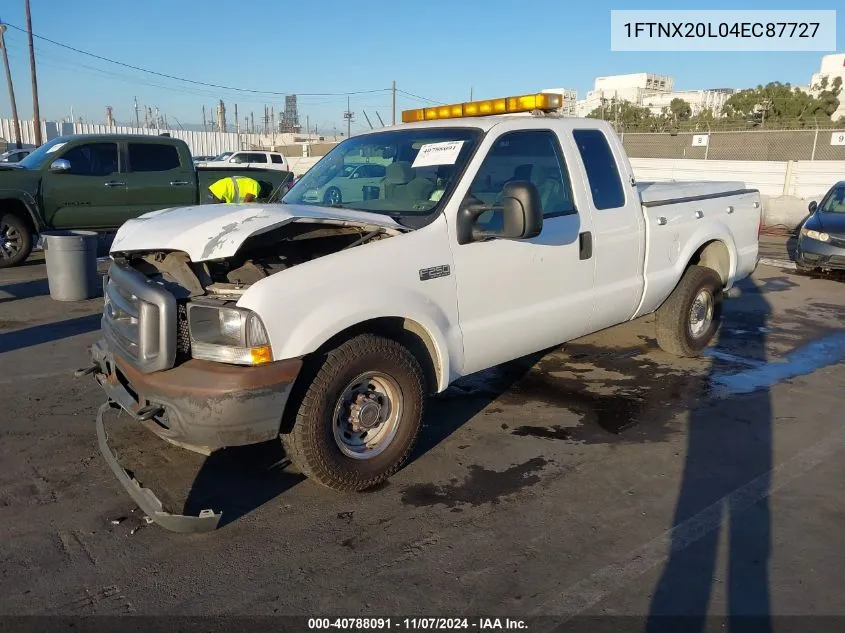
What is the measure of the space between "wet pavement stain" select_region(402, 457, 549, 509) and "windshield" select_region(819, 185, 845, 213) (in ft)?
33.5

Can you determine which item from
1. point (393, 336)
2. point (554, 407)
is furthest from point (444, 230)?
point (554, 407)

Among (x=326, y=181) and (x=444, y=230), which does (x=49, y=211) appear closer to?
(x=326, y=181)

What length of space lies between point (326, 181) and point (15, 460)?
8.70 ft

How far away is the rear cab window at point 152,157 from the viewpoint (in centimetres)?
1198

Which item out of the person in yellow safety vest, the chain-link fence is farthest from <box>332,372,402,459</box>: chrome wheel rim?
the chain-link fence

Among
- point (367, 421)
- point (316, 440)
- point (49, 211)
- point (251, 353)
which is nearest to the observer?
point (251, 353)

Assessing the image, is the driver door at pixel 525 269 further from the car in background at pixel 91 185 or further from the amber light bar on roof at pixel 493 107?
the car in background at pixel 91 185

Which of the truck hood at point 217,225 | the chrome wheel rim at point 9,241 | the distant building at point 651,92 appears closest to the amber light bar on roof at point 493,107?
the truck hood at point 217,225

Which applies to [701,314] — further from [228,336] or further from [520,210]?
[228,336]

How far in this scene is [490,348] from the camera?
440 centimetres

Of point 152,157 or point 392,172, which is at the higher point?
point 152,157

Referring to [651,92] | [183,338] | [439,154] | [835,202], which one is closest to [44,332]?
[183,338]

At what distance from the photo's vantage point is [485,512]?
371 centimetres

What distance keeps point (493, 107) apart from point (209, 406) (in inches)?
119
